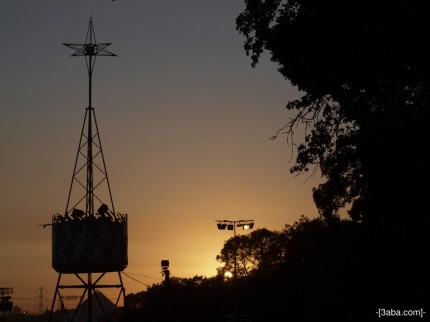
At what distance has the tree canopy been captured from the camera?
2166 centimetres

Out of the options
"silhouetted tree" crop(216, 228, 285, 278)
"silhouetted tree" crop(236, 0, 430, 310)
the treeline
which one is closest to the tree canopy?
"silhouetted tree" crop(236, 0, 430, 310)

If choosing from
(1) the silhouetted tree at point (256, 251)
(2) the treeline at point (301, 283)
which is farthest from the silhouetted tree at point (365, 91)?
(1) the silhouetted tree at point (256, 251)

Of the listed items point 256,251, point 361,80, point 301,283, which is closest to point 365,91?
point 361,80

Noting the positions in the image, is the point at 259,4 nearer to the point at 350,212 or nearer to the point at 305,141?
the point at 305,141

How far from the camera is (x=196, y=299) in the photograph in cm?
9944

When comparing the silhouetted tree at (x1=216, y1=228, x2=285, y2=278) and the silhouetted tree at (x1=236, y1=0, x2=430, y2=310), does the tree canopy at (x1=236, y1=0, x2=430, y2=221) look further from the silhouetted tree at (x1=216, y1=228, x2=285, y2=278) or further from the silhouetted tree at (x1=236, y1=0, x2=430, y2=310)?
the silhouetted tree at (x1=216, y1=228, x2=285, y2=278)

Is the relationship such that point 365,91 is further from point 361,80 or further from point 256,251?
point 256,251

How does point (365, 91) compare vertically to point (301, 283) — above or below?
below

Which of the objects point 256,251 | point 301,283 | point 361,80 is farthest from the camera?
point 256,251

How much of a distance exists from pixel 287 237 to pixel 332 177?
74.9m

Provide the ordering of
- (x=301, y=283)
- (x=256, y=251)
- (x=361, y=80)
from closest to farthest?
(x=361, y=80) → (x=301, y=283) → (x=256, y=251)

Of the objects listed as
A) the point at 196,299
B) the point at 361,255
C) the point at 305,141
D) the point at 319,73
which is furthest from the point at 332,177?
the point at 196,299

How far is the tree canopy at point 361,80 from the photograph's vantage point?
21.7 meters

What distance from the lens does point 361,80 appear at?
2370cm
